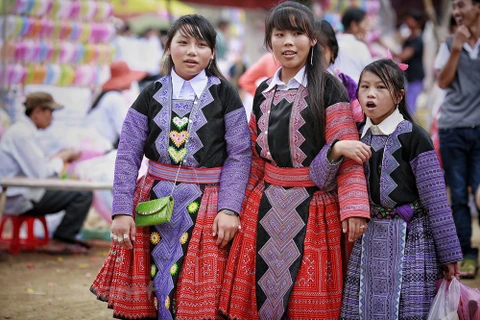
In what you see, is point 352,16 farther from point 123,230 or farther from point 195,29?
point 123,230

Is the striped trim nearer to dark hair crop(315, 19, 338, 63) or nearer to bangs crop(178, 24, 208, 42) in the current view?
bangs crop(178, 24, 208, 42)

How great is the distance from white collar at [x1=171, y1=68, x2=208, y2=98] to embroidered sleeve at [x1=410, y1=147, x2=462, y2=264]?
118cm

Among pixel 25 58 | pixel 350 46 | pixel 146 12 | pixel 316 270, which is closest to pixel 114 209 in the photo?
pixel 316 270

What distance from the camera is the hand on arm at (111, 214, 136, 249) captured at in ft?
11.4

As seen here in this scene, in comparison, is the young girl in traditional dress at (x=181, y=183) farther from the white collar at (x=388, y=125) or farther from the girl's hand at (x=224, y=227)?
the white collar at (x=388, y=125)

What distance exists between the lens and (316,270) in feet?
11.3

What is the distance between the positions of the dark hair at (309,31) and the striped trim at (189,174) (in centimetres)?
57

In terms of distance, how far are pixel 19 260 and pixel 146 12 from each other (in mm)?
11589

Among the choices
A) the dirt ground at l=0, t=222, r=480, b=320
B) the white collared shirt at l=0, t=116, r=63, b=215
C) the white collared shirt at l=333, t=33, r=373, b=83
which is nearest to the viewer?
the dirt ground at l=0, t=222, r=480, b=320

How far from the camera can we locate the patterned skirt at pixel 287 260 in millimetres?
3434

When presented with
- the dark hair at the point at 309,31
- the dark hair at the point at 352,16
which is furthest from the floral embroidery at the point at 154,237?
the dark hair at the point at 352,16

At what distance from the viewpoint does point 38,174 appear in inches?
260

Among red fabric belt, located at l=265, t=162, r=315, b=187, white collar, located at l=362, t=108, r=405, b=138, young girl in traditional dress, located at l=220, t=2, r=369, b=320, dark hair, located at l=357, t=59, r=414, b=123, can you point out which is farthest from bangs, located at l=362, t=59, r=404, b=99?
red fabric belt, located at l=265, t=162, r=315, b=187

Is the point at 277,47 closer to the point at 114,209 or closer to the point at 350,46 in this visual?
the point at 114,209
